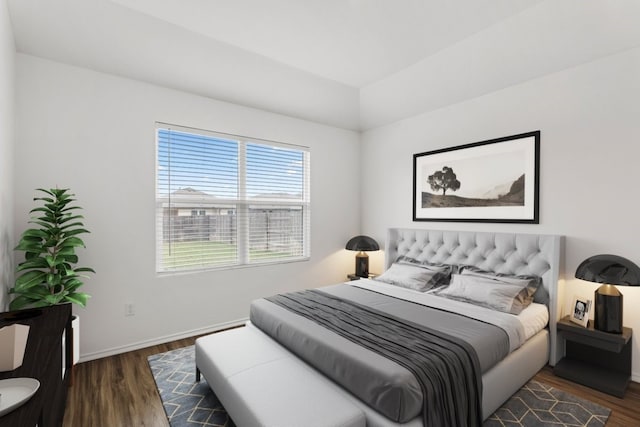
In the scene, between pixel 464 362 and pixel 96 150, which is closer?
pixel 464 362

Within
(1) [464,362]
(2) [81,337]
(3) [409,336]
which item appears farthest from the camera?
(2) [81,337]

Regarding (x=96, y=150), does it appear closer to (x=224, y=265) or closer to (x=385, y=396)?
(x=224, y=265)

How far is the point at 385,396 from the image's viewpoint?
1570mm

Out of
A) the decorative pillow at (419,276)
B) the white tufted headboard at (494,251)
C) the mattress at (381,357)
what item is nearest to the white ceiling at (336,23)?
the white tufted headboard at (494,251)

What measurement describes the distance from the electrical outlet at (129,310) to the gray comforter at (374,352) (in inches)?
51.4

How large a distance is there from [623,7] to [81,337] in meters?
5.06

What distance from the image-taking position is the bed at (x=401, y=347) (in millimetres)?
1606

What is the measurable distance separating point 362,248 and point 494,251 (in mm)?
1639

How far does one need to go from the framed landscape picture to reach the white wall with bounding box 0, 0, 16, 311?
390 cm

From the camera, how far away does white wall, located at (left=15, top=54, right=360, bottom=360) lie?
2689 mm

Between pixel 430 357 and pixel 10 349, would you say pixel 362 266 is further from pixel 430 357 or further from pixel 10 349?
pixel 10 349

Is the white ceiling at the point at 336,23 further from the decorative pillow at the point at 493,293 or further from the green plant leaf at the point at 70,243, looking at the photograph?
the decorative pillow at the point at 493,293

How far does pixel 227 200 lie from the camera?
3.74 metres

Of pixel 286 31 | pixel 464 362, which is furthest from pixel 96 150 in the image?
pixel 464 362
